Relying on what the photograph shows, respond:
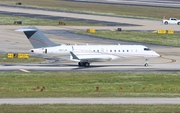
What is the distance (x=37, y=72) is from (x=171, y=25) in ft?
233

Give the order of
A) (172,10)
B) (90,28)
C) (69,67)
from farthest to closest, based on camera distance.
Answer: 1. (172,10)
2. (90,28)
3. (69,67)

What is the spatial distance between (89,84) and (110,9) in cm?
10882

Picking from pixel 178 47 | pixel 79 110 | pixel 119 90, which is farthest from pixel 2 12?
pixel 79 110

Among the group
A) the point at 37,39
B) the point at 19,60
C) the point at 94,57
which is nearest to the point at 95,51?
the point at 94,57

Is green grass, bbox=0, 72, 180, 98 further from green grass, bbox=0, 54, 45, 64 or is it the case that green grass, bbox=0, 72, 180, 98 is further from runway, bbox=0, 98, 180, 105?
green grass, bbox=0, 54, 45, 64

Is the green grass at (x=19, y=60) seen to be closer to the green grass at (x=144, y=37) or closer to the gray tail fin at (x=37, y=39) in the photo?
the gray tail fin at (x=37, y=39)

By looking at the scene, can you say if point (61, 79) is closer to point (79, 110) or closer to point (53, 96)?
point (53, 96)

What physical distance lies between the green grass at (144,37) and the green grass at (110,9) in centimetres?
3553

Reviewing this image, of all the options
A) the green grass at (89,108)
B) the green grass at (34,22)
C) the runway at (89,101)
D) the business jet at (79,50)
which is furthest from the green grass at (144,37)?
the green grass at (89,108)

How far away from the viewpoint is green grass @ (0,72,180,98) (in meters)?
48.0

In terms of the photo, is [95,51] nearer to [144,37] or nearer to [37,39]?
[37,39]

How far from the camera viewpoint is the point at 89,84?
56781 mm

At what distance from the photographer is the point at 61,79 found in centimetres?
6053

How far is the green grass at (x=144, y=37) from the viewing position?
102 metres
